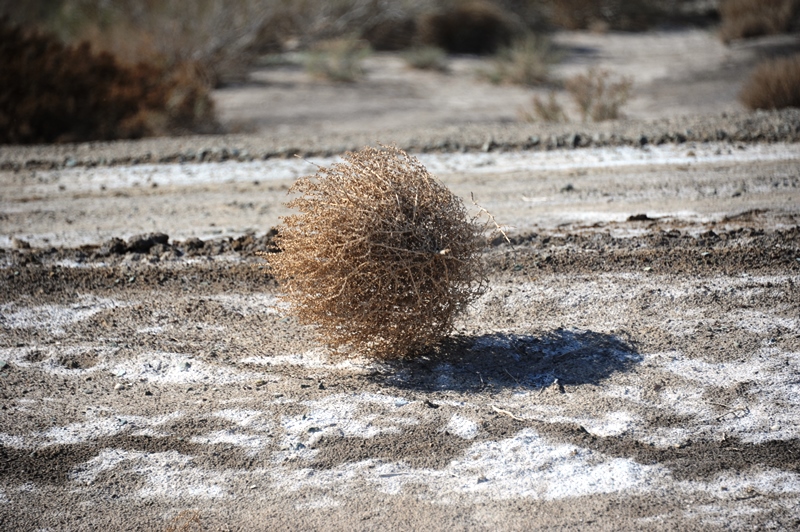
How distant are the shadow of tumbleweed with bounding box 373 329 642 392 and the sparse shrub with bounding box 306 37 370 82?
12802 millimetres

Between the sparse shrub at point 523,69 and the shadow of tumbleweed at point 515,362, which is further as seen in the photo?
the sparse shrub at point 523,69

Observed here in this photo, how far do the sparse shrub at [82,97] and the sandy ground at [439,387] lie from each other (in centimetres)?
464

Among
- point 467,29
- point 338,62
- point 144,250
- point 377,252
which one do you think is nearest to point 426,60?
point 338,62

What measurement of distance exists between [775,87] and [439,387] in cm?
864

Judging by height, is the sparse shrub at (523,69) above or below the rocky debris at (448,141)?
above

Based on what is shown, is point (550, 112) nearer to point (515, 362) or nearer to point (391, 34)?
point (515, 362)

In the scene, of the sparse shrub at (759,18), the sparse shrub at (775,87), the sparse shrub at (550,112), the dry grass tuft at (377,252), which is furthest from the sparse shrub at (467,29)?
the dry grass tuft at (377,252)

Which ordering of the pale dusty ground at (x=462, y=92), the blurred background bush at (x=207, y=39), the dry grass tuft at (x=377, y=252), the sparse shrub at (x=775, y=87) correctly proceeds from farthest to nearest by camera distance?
1. the pale dusty ground at (x=462, y=92)
2. the blurred background bush at (x=207, y=39)
3. the sparse shrub at (x=775, y=87)
4. the dry grass tuft at (x=377, y=252)

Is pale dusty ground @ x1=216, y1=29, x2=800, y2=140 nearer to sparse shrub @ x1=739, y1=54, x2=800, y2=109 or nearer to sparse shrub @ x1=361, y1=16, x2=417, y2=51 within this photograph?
sparse shrub @ x1=361, y1=16, x2=417, y2=51

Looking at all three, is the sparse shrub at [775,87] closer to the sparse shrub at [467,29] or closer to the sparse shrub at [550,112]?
the sparse shrub at [550,112]

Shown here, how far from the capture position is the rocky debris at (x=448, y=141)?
372 inches

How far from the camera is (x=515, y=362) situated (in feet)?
16.2

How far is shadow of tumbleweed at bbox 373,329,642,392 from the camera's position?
4.74m

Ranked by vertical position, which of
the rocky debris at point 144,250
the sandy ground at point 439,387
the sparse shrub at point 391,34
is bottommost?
the sandy ground at point 439,387
